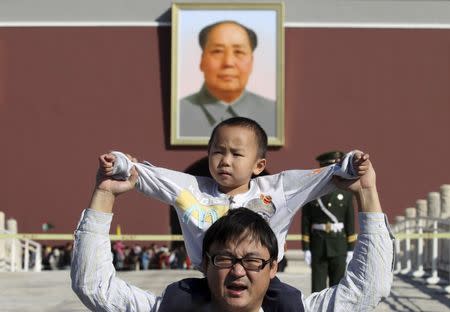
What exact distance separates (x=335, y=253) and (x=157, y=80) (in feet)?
45.9

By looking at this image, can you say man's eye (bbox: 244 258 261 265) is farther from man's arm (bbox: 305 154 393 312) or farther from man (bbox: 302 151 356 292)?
man (bbox: 302 151 356 292)

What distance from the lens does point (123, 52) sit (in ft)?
71.2

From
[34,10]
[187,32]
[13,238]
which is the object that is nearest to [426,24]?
[187,32]

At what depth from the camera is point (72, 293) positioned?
35.9 ft

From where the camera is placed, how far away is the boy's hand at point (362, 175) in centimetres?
232

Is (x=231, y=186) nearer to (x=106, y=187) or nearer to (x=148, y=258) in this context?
(x=106, y=187)

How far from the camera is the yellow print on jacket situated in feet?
9.55

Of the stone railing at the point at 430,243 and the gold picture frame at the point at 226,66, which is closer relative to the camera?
the stone railing at the point at 430,243

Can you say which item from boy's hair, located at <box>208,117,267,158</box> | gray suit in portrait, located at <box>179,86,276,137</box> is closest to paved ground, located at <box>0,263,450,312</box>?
boy's hair, located at <box>208,117,267,158</box>

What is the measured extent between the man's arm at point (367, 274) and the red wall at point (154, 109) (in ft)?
63.5

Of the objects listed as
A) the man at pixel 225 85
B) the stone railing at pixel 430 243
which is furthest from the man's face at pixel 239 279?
the man at pixel 225 85

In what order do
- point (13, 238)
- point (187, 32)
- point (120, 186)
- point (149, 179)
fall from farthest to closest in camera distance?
point (187, 32) < point (13, 238) < point (149, 179) < point (120, 186)

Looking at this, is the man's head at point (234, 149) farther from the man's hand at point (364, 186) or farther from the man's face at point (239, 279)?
the man's face at point (239, 279)

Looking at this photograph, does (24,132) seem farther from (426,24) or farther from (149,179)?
(149,179)
